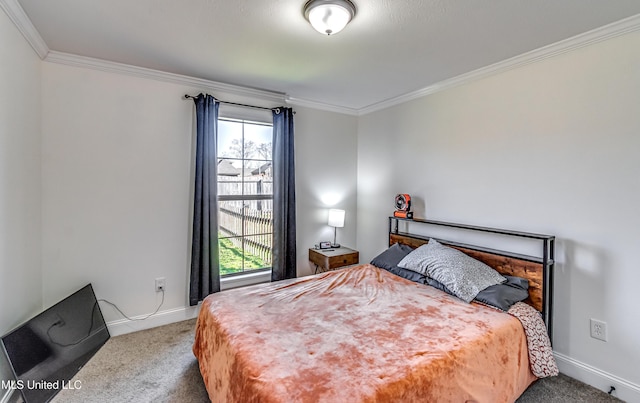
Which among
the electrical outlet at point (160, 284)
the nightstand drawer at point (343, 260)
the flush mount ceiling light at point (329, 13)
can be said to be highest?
the flush mount ceiling light at point (329, 13)

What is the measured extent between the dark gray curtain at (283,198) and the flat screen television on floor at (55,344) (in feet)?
5.38

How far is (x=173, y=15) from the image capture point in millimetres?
1812

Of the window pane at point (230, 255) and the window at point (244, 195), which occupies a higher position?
the window at point (244, 195)

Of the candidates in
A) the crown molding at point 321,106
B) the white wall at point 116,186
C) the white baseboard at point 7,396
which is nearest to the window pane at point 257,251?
the white wall at point 116,186

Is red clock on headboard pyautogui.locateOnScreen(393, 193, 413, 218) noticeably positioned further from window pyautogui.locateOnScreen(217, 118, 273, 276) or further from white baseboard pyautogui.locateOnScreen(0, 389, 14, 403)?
white baseboard pyautogui.locateOnScreen(0, 389, 14, 403)

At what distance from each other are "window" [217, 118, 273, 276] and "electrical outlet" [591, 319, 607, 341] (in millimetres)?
2858

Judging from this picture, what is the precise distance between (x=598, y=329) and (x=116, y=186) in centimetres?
388

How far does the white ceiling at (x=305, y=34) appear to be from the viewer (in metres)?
1.72

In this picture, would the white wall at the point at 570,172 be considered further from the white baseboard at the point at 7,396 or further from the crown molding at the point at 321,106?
the white baseboard at the point at 7,396

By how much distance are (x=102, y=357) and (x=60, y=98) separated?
209cm

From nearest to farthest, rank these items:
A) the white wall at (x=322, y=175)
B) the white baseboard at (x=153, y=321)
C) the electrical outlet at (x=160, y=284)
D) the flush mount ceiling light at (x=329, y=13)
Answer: the flush mount ceiling light at (x=329, y=13) → the white baseboard at (x=153, y=321) → the electrical outlet at (x=160, y=284) → the white wall at (x=322, y=175)

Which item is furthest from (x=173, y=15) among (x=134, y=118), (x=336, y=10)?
(x=134, y=118)

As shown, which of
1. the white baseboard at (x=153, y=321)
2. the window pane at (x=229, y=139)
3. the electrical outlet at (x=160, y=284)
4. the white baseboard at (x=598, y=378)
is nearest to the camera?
the white baseboard at (x=598, y=378)

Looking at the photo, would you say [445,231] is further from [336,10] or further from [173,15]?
[173,15]
